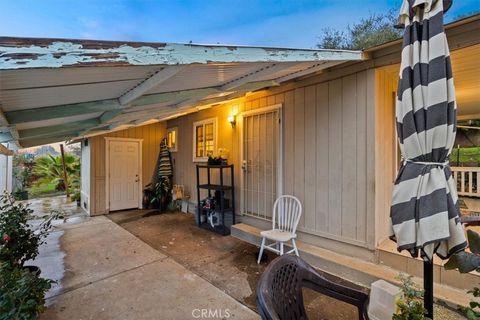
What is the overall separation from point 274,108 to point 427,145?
123 inches

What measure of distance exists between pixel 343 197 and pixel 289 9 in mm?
11789

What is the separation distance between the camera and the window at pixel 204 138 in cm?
594

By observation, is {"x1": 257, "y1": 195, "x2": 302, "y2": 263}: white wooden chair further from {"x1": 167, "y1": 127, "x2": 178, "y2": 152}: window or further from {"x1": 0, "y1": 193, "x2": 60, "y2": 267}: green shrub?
{"x1": 167, "y1": 127, "x2": 178, "y2": 152}: window

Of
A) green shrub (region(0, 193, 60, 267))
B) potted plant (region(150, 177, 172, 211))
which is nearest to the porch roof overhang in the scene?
green shrub (region(0, 193, 60, 267))

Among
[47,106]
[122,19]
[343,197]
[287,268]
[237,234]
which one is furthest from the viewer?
[122,19]

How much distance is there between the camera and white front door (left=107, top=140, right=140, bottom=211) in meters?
6.90

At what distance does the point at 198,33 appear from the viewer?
13.2 meters

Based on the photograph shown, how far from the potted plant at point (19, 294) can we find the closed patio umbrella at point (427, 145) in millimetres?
2593

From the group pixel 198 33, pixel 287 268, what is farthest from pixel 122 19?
pixel 287 268

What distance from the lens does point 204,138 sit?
6.33 metres

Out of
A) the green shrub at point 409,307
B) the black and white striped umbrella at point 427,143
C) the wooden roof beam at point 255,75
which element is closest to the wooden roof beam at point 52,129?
the wooden roof beam at point 255,75

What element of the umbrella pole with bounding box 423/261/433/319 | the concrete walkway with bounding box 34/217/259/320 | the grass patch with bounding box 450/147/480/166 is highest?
the grass patch with bounding box 450/147/480/166

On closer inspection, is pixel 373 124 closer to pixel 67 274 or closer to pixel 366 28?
pixel 67 274

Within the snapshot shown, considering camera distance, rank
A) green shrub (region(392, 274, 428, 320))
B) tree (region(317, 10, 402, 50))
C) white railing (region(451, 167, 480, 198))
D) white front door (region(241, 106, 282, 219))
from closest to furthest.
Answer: green shrub (region(392, 274, 428, 320)) < white front door (region(241, 106, 282, 219)) < white railing (region(451, 167, 480, 198)) < tree (region(317, 10, 402, 50))
